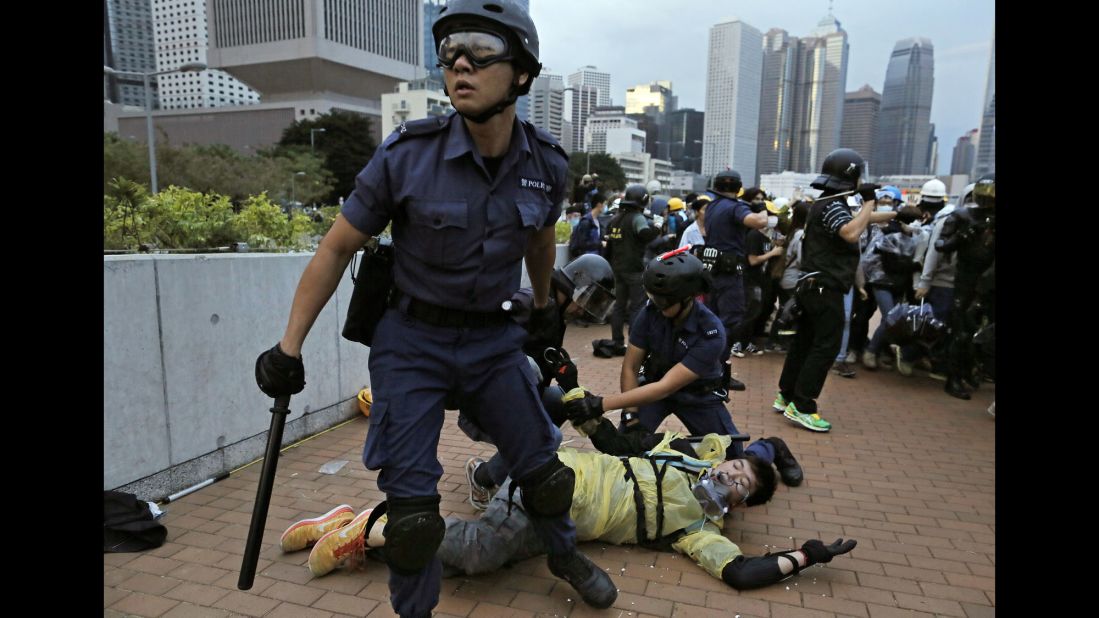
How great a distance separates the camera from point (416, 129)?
2.19 meters

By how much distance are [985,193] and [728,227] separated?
2.21 meters

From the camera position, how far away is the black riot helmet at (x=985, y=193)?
579 cm

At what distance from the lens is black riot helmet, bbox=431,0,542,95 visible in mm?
2102

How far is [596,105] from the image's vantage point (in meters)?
145

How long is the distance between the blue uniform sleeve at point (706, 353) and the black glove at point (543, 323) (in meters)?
0.85

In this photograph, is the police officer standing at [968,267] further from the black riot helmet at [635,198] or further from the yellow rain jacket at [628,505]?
the yellow rain jacket at [628,505]

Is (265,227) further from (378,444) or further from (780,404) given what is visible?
(780,404)

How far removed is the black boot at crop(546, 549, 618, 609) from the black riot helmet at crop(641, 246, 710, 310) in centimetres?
146

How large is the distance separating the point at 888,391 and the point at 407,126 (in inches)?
228

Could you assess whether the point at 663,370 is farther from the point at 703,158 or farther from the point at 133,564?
the point at 703,158

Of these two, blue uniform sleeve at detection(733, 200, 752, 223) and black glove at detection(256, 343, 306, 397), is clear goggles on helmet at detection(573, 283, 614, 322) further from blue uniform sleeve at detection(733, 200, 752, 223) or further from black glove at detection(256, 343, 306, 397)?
blue uniform sleeve at detection(733, 200, 752, 223)

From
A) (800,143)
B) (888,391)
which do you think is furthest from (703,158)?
(888,391)
